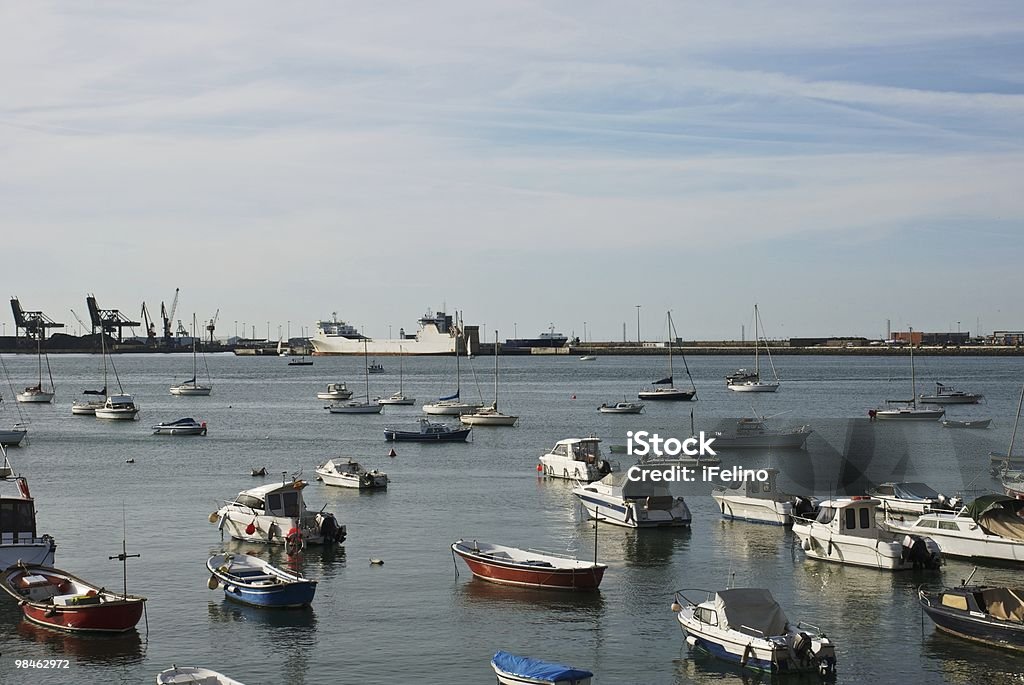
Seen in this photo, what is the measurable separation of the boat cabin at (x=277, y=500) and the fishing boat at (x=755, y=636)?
64.3 feet

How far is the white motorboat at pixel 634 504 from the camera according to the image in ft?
156

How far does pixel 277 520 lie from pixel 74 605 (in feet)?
43.3

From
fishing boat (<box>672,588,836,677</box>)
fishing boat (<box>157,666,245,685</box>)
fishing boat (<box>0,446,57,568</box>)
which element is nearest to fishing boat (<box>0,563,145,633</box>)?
fishing boat (<box>0,446,57,568</box>)

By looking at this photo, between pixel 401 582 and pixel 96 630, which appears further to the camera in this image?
pixel 401 582

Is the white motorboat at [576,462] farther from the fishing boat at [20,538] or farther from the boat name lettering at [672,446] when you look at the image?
the fishing boat at [20,538]

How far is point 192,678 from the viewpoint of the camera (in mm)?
25375

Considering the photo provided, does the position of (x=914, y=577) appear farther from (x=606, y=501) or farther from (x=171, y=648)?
(x=171, y=648)

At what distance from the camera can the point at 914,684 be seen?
90.1ft

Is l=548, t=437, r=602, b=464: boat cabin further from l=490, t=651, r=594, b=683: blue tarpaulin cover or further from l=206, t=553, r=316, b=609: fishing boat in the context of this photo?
l=490, t=651, r=594, b=683: blue tarpaulin cover

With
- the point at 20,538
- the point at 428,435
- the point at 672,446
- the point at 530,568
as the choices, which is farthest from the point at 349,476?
the point at 530,568

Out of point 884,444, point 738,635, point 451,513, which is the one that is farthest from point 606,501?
point 884,444

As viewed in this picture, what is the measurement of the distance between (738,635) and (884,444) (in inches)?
2518

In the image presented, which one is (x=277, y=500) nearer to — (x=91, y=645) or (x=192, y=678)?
(x=91, y=645)

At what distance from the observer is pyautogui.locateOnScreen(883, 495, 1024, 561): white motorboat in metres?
39.5
